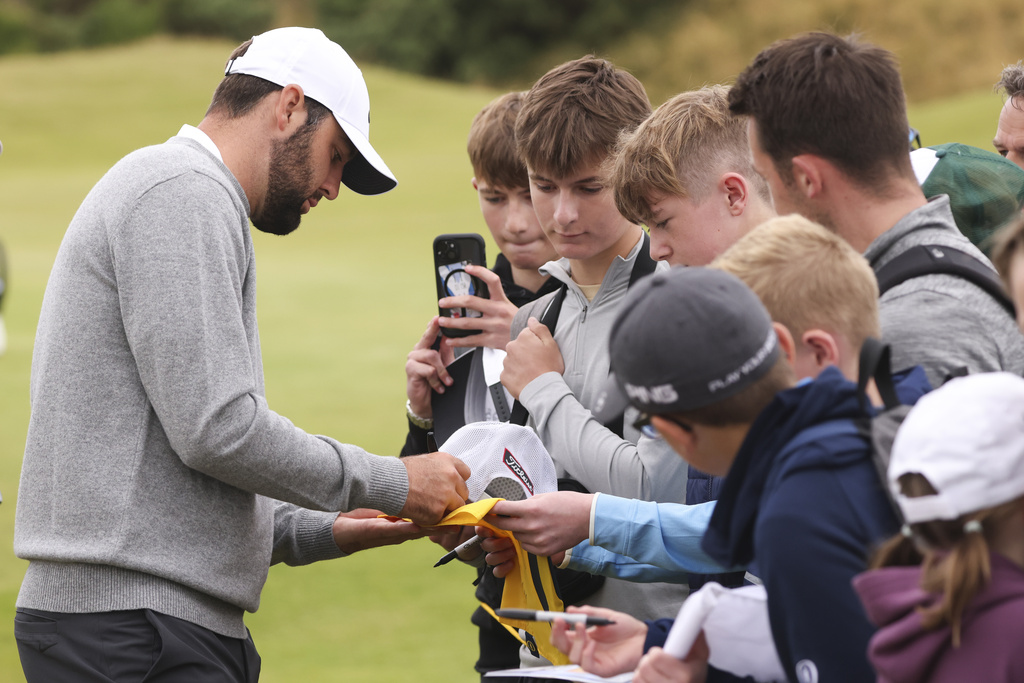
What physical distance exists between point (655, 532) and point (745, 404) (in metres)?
0.67

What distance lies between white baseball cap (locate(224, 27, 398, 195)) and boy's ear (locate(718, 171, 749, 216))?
90 cm

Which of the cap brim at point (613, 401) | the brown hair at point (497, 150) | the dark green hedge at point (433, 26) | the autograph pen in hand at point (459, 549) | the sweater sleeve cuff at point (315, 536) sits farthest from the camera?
the dark green hedge at point (433, 26)

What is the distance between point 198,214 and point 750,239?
1208 mm

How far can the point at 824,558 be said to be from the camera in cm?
150

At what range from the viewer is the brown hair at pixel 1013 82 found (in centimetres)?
371

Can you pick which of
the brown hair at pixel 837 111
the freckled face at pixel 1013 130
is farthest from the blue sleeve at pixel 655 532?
the freckled face at pixel 1013 130

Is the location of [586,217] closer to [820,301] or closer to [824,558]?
[820,301]

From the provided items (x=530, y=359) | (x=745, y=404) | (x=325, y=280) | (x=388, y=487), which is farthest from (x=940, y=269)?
(x=325, y=280)

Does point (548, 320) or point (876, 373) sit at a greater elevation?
point (876, 373)

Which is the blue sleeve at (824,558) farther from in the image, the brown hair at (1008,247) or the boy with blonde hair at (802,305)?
the brown hair at (1008,247)

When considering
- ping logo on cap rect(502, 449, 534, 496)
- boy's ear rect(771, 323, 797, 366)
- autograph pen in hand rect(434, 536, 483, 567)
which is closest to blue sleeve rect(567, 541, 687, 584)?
ping logo on cap rect(502, 449, 534, 496)

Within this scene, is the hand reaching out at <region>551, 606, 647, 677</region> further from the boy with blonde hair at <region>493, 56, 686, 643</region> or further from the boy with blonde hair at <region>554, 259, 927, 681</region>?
the boy with blonde hair at <region>493, 56, 686, 643</region>

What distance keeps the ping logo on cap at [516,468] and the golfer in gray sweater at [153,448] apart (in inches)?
8.3

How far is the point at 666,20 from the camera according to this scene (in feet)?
141
